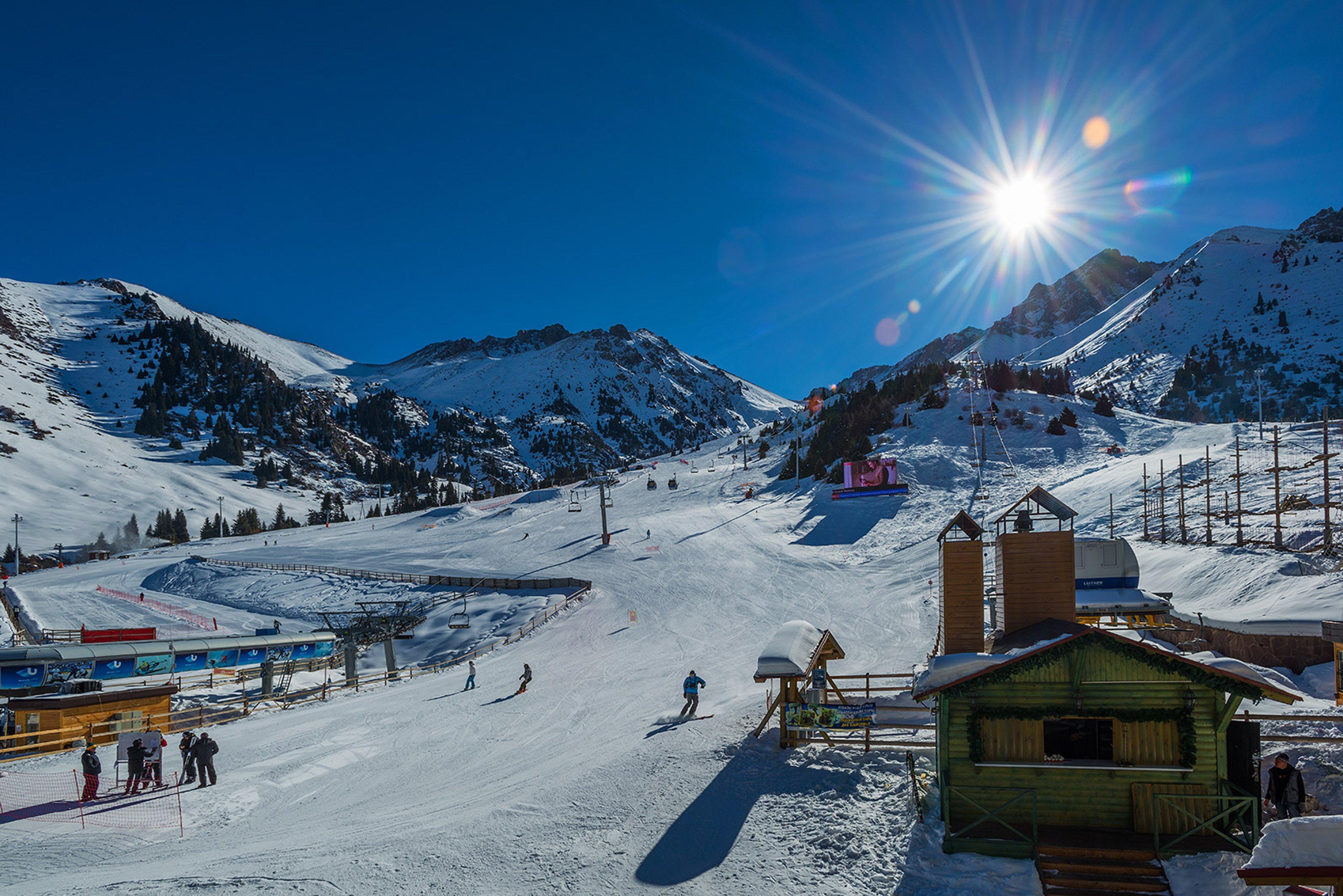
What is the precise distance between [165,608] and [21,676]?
97.8 ft

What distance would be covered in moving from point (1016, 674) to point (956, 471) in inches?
2250

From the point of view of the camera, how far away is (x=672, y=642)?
32906mm

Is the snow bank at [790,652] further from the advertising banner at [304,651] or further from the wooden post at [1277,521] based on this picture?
the advertising banner at [304,651]

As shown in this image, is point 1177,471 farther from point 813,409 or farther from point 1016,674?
point 813,409

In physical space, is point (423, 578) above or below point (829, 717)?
below

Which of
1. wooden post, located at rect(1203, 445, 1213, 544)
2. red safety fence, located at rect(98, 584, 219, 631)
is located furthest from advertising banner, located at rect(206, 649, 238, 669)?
wooden post, located at rect(1203, 445, 1213, 544)

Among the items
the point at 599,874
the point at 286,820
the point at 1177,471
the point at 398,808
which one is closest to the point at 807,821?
the point at 599,874

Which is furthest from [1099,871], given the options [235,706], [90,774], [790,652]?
[235,706]

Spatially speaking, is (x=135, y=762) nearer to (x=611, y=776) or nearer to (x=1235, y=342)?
(x=611, y=776)

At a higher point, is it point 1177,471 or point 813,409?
point 813,409

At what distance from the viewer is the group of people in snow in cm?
1546

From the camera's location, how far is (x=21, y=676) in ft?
93.2

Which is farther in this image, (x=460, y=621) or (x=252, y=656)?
(x=460, y=621)

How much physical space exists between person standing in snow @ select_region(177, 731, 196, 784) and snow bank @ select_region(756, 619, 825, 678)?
13.8 metres
